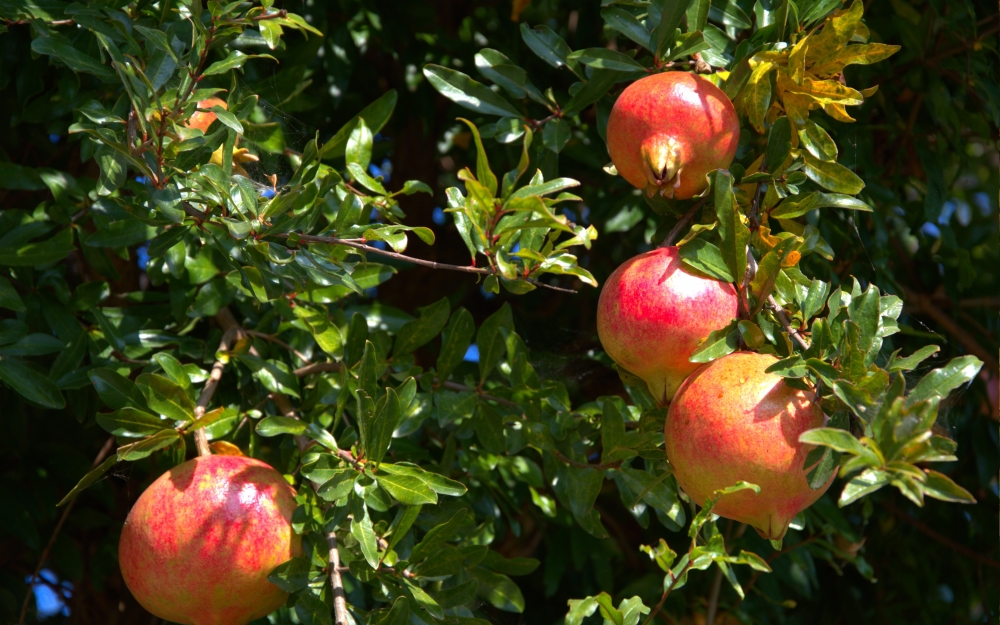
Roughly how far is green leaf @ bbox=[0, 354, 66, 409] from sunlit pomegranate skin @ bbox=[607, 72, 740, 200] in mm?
665

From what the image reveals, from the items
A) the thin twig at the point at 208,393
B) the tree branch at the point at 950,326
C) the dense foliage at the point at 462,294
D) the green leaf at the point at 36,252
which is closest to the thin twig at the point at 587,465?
the dense foliage at the point at 462,294

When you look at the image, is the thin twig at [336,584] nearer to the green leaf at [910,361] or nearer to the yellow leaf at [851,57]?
the green leaf at [910,361]

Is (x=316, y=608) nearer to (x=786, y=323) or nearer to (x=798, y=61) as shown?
(x=786, y=323)

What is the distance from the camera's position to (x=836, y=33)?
0.89m

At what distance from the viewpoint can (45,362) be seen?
1329 mm

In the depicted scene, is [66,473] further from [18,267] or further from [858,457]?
[858,457]

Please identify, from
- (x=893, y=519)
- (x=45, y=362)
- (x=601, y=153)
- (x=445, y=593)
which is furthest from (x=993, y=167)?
(x=45, y=362)

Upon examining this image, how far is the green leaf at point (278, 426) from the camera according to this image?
957mm

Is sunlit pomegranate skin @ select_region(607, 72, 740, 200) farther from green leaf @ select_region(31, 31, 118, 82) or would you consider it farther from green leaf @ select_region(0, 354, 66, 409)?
green leaf @ select_region(0, 354, 66, 409)

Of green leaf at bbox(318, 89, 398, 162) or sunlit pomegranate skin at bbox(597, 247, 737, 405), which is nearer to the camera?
sunlit pomegranate skin at bbox(597, 247, 737, 405)

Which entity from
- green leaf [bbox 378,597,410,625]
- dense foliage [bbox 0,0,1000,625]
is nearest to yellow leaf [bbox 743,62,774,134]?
dense foliage [bbox 0,0,1000,625]

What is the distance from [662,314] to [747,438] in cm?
13

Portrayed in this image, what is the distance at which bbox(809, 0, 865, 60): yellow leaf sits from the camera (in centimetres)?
87

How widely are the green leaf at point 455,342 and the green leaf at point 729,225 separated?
422 millimetres
